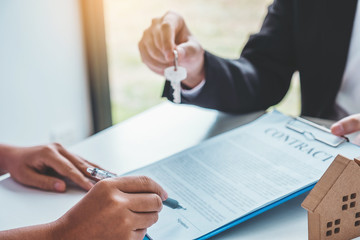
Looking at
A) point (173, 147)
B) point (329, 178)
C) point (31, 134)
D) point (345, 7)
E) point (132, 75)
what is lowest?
point (132, 75)

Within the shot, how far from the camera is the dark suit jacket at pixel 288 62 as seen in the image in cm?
102

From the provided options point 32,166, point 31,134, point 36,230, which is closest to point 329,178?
point 36,230

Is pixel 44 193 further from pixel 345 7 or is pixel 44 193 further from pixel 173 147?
pixel 345 7

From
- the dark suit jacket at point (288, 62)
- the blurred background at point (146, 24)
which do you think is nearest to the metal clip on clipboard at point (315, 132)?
the dark suit jacket at point (288, 62)

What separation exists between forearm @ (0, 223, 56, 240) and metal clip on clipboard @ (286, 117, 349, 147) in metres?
0.47

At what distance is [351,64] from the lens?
1093 mm

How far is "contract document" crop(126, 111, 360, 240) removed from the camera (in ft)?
1.99

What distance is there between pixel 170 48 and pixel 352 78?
50 centimetres

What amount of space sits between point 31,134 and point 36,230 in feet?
4.15

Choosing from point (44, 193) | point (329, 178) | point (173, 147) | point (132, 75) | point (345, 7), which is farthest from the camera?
point (132, 75)

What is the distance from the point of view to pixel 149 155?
0.87 m

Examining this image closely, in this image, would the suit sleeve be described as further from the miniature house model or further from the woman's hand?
the miniature house model

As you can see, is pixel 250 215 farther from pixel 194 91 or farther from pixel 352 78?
pixel 352 78

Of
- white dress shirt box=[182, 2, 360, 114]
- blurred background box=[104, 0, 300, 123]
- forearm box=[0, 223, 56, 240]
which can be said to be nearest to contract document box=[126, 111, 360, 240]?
forearm box=[0, 223, 56, 240]
